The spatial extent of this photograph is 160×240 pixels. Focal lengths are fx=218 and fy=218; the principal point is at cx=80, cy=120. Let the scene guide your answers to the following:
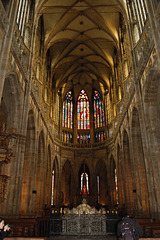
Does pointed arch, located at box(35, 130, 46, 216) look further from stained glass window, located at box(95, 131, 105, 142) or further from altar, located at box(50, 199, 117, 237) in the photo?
stained glass window, located at box(95, 131, 105, 142)

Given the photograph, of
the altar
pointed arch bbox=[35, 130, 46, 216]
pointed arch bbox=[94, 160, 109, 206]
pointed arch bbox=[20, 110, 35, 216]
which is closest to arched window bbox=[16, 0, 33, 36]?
pointed arch bbox=[20, 110, 35, 216]

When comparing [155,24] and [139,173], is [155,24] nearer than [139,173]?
Yes

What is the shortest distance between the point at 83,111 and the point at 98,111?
2.55m

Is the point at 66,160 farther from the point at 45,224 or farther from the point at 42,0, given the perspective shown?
the point at 42,0

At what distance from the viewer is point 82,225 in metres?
12.3

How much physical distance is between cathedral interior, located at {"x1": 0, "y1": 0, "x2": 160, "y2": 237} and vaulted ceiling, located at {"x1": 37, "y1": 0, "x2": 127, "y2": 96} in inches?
4.3

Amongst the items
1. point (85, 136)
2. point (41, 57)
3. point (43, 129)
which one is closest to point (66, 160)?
point (85, 136)

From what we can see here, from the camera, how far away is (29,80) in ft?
54.7

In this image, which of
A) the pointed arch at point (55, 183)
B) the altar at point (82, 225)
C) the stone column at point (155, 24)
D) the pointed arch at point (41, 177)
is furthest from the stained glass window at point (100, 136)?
the stone column at point (155, 24)

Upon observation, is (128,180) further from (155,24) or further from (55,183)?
(155,24)

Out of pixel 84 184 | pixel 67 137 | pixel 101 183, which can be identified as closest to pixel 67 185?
pixel 84 184

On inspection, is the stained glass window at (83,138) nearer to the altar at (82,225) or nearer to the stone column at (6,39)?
the altar at (82,225)

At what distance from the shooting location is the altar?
1216cm

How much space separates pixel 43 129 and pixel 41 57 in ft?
25.4
